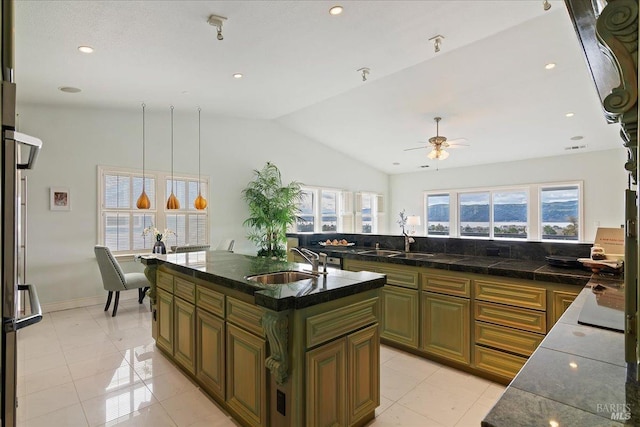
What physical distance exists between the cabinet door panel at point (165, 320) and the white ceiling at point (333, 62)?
2.38 meters

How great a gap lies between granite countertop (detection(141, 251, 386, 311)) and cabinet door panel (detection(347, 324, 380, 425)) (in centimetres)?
31

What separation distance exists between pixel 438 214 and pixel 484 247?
641 centimetres

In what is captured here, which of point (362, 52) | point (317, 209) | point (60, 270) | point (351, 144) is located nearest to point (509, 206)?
point (351, 144)

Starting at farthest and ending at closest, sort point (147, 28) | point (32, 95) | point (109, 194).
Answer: point (109, 194) → point (32, 95) → point (147, 28)

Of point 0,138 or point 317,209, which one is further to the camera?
point 317,209

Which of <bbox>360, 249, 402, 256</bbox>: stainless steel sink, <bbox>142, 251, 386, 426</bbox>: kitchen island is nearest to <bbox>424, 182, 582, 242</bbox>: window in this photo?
<bbox>360, 249, 402, 256</bbox>: stainless steel sink

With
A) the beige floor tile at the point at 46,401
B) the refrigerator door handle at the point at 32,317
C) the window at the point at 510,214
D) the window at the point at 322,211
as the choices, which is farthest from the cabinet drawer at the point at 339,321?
the window at the point at 510,214

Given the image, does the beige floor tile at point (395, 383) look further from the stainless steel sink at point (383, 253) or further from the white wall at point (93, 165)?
the white wall at point (93, 165)

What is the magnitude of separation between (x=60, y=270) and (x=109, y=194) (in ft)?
4.29

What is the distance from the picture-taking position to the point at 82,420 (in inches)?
86.5

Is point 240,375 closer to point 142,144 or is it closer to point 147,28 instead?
point 147,28

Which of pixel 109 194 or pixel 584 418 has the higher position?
pixel 109 194

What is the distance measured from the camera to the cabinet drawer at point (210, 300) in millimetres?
2215

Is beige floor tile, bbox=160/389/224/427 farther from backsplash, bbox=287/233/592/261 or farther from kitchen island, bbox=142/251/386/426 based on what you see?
backsplash, bbox=287/233/592/261
